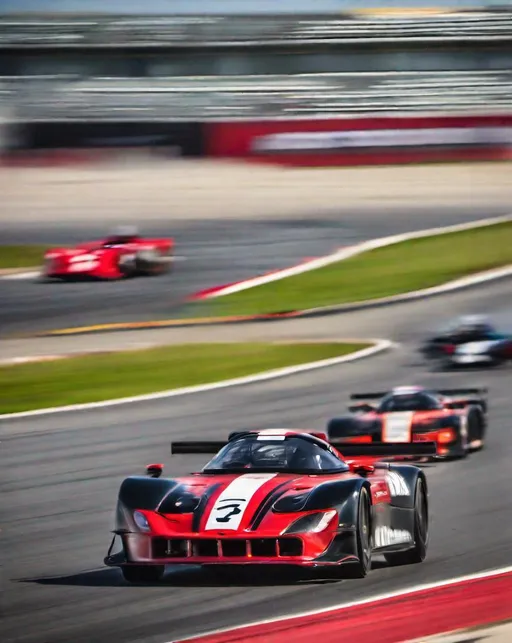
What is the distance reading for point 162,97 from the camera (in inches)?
253

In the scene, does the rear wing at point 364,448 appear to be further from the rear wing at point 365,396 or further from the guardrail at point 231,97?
the guardrail at point 231,97

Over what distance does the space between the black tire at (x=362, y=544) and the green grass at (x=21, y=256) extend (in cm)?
268

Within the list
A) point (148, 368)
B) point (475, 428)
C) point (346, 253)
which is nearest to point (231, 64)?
point (346, 253)

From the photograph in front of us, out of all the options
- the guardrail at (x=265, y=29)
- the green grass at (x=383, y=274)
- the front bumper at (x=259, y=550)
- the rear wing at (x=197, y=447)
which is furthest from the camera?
the guardrail at (x=265, y=29)

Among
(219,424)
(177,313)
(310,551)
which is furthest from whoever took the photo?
(177,313)

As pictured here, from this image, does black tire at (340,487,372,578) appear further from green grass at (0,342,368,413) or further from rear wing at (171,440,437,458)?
green grass at (0,342,368,413)

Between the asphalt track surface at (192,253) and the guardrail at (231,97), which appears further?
the guardrail at (231,97)

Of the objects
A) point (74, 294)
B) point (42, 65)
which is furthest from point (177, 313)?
point (42, 65)

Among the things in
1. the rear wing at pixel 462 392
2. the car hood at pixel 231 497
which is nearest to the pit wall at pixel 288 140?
the rear wing at pixel 462 392

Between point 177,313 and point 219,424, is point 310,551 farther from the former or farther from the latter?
point 177,313

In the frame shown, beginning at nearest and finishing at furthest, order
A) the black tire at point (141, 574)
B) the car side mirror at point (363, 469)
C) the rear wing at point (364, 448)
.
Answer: the black tire at point (141, 574), the car side mirror at point (363, 469), the rear wing at point (364, 448)

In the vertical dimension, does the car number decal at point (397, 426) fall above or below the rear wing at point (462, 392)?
below

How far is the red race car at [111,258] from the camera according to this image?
6094 mm

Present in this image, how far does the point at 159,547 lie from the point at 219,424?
1.38 metres
